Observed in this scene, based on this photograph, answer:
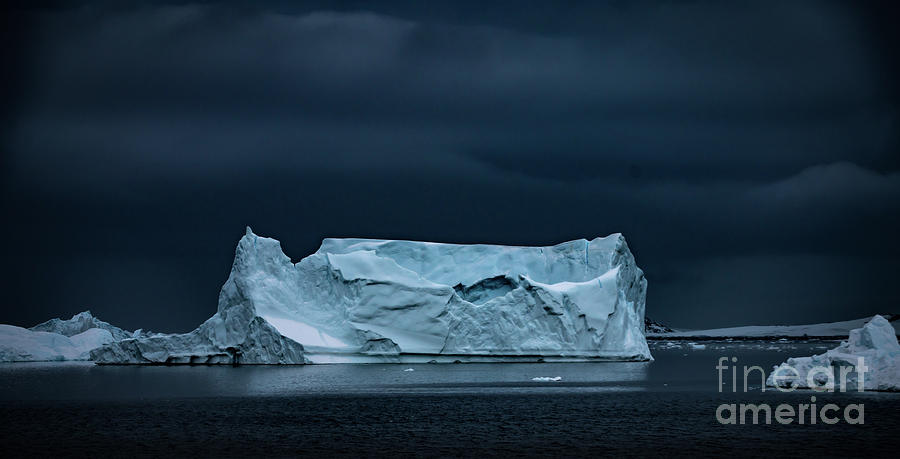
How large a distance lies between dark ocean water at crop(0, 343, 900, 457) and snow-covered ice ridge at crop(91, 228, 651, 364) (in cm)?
345

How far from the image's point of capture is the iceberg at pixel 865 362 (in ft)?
99.9

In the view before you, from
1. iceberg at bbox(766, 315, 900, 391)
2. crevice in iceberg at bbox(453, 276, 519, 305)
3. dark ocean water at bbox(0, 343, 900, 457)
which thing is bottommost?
dark ocean water at bbox(0, 343, 900, 457)

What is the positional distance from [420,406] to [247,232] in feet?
66.9

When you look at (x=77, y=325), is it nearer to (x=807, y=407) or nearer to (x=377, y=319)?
(x=377, y=319)

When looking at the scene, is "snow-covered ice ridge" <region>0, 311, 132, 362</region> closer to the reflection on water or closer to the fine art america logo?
the reflection on water

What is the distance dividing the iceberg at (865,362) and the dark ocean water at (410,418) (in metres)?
0.50

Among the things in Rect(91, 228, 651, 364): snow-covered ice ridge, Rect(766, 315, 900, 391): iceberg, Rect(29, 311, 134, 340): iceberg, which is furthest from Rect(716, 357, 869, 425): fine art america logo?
Rect(29, 311, 134, 340): iceberg

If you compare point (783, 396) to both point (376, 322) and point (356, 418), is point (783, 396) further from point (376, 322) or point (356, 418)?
point (376, 322)

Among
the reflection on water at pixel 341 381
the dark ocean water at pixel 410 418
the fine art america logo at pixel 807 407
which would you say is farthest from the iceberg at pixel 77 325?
the fine art america logo at pixel 807 407

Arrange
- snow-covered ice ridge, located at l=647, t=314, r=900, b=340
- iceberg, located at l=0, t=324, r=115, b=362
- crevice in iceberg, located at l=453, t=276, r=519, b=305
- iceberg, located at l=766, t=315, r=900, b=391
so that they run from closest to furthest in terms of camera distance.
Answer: iceberg, located at l=766, t=315, r=900, b=391
crevice in iceberg, located at l=453, t=276, r=519, b=305
iceberg, located at l=0, t=324, r=115, b=362
snow-covered ice ridge, located at l=647, t=314, r=900, b=340

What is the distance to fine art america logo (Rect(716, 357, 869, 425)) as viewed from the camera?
25734 mm

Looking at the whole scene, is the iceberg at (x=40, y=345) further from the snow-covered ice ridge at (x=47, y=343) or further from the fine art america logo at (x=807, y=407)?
the fine art america logo at (x=807, y=407)

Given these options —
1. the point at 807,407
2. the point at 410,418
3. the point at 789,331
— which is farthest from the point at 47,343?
the point at 789,331

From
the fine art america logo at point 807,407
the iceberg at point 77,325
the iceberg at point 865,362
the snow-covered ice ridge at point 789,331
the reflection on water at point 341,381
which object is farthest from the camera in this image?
the snow-covered ice ridge at point 789,331
